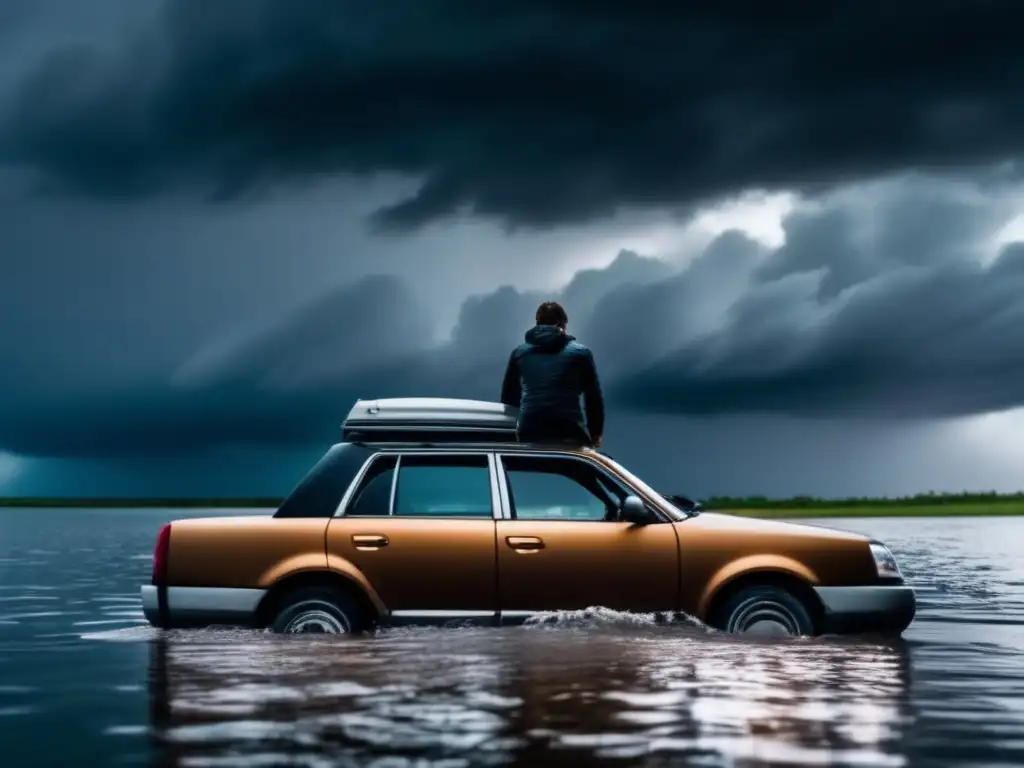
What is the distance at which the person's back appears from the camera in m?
11.3

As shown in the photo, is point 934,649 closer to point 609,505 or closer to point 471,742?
point 609,505

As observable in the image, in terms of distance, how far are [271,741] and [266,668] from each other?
262 centimetres

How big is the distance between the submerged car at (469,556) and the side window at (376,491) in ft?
0.04

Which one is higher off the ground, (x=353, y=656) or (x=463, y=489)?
(x=463, y=489)

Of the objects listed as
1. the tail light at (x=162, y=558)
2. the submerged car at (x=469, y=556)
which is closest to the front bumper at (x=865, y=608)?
the submerged car at (x=469, y=556)

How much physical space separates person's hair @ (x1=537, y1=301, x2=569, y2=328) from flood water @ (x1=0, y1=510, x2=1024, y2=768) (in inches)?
99.3

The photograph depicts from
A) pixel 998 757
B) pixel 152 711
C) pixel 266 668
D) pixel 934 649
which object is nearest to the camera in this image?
pixel 998 757

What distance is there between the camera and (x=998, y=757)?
6.98 meters

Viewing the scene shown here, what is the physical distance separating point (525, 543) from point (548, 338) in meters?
1.79

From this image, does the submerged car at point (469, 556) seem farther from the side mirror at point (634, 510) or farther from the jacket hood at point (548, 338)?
the jacket hood at point (548, 338)

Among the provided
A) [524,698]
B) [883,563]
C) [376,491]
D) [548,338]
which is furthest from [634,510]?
[524,698]

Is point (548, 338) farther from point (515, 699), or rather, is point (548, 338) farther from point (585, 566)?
point (515, 699)

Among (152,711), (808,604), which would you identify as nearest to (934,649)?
(808,604)

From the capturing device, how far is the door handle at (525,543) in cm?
1050
